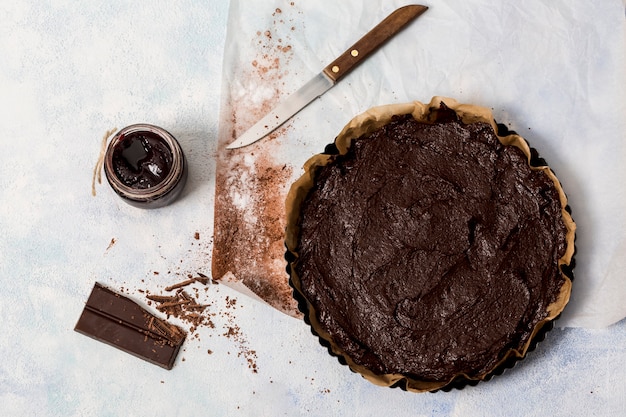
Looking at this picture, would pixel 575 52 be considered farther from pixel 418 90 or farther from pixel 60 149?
pixel 60 149

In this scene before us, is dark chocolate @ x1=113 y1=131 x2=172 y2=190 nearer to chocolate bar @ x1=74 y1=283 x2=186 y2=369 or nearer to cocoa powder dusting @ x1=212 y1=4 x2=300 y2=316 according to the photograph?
cocoa powder dusting @ x1=212 y1=4 x2=300 y2=316

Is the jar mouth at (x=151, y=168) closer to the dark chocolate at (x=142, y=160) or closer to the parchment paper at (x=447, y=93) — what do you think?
the dark chocolate at (x=142, y=160)

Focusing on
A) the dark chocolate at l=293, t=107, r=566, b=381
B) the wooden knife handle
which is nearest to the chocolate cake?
the dark chocolate at l=293, t=107, r=566, b=381

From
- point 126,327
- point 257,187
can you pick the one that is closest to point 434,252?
point 257,187

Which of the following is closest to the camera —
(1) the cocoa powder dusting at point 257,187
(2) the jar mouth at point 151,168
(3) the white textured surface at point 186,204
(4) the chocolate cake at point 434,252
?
(4) the chocolate cake at point 434,252

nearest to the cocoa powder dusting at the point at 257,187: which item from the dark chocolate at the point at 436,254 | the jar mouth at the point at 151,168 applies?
the jar mouth at the point at 151,168

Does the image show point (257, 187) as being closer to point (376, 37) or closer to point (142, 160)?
point (142, 160)
